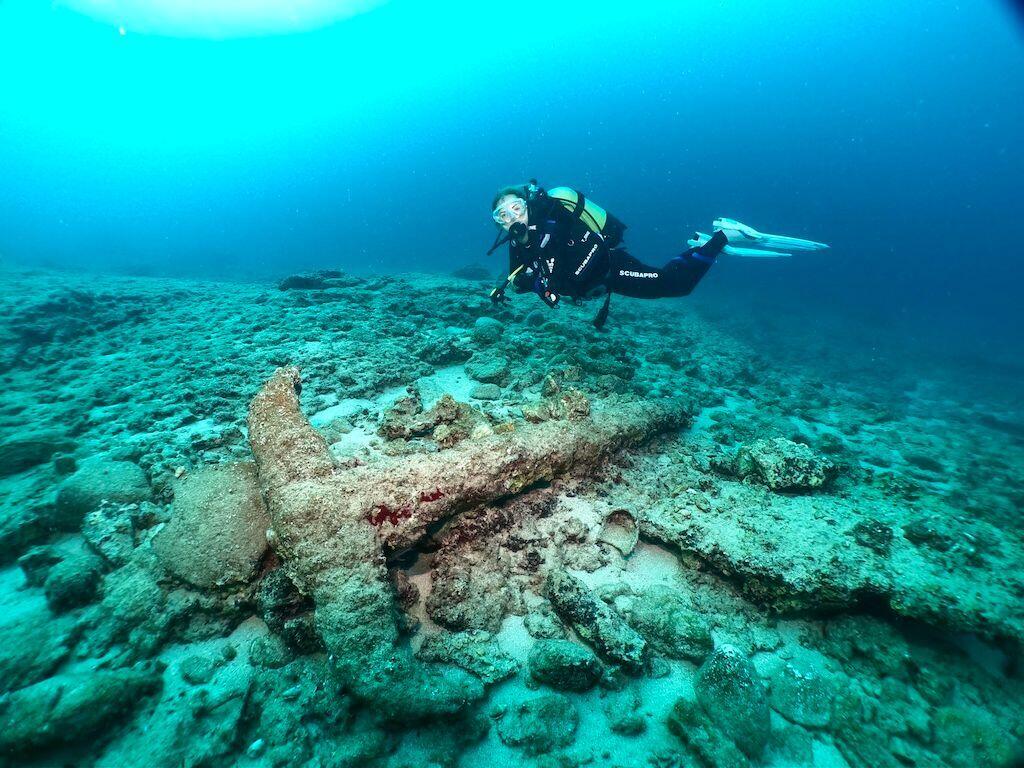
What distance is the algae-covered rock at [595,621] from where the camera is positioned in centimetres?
268

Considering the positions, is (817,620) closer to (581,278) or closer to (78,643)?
(581,278)

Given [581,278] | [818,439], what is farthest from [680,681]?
[818,439]

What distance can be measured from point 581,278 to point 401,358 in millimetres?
3473

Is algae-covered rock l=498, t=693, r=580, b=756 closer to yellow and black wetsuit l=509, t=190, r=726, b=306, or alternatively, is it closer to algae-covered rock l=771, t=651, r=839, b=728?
algae-covered rock l=771, t=651, r=839, b=728

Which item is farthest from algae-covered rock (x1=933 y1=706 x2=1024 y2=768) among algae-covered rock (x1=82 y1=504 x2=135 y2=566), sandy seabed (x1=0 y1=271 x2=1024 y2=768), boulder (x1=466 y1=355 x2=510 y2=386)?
algae-covered rock (x1=82 y1=504 x2=135 y2=566)

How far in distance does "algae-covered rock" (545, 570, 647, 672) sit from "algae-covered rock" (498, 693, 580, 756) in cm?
43

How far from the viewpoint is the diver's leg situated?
668 centimetres

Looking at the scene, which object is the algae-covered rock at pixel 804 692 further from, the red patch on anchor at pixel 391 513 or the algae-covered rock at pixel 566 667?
the red patch on anchor at pixel 391 513

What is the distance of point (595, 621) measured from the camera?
282 centimetres

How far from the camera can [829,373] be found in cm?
1427

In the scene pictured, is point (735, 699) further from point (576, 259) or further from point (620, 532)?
point (576, 259)

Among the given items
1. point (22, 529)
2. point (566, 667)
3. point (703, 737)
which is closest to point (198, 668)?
point (22, 529)

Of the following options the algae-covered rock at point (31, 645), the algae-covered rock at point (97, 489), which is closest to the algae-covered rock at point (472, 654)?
the algae-covered rock at point (31, 645)

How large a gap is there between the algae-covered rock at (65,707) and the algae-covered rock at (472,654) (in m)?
1.71
